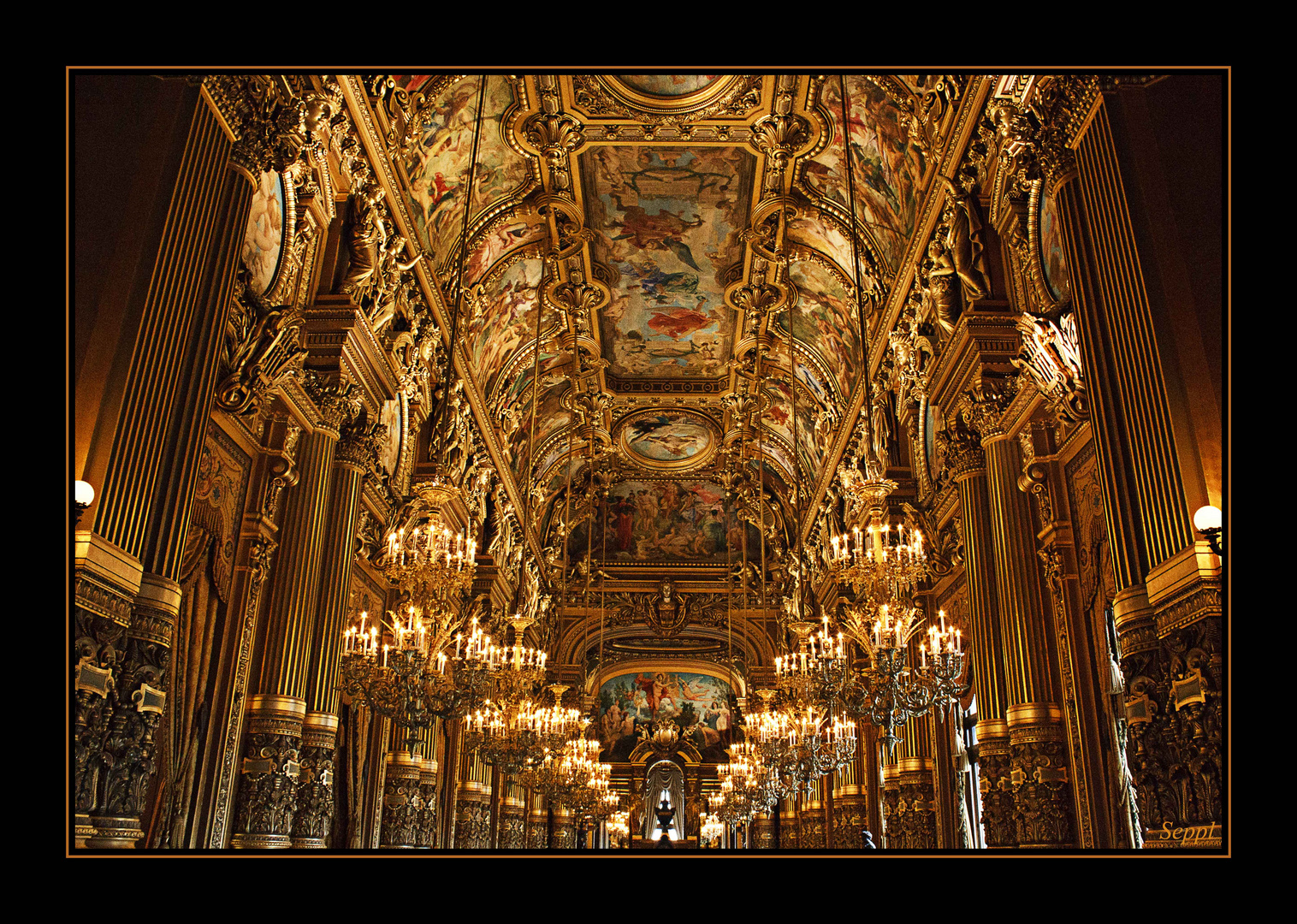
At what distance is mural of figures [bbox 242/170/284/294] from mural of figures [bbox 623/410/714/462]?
15.1 m

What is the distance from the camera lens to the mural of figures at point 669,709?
34.9m

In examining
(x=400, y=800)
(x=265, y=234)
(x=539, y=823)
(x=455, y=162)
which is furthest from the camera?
(x=539, y=823)

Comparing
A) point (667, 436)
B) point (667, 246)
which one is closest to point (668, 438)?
point (667, 436)

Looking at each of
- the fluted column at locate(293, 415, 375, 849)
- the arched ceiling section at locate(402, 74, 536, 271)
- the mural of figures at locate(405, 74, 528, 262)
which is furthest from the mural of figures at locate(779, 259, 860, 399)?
the fluted column at locate(293, 415, 375, 849)

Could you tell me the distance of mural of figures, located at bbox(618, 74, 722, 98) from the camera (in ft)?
41.6

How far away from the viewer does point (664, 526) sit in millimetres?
28891

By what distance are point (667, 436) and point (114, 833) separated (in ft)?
69.8

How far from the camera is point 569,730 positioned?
55.4 ft

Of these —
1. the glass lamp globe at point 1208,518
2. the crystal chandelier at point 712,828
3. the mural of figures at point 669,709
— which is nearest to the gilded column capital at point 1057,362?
the glass lamp globe at point 1208,518

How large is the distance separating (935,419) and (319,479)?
352 inches

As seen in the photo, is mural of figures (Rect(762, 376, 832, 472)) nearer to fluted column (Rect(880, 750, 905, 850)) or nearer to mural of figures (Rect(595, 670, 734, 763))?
fluted column (Rect(880, 750, 905, 850))

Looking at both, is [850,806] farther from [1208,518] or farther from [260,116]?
[260,116]
